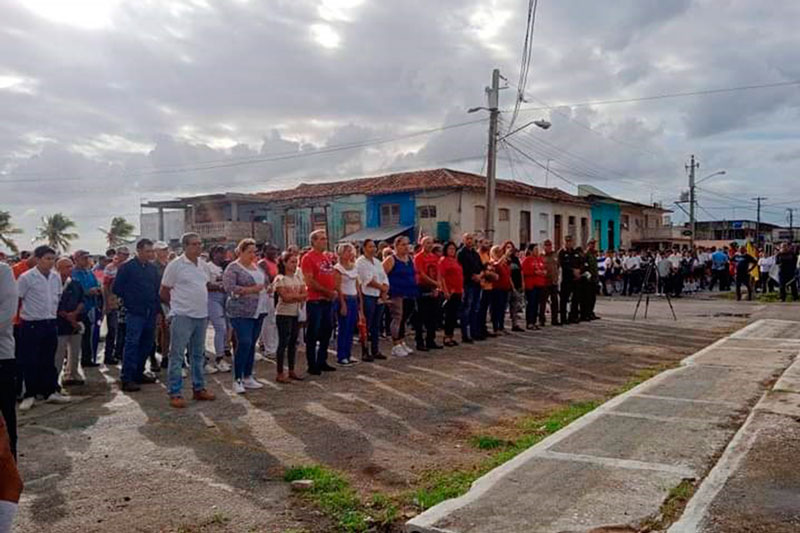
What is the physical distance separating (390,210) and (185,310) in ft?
107

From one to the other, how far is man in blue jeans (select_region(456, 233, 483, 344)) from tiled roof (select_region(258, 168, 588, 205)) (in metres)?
24.4

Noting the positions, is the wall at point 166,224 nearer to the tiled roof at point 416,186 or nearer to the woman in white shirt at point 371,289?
the tiled roof at point 416,186

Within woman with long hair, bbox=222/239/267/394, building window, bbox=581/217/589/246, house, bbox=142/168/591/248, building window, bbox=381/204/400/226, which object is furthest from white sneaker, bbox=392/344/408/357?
building window, bbox=581/217/589/246

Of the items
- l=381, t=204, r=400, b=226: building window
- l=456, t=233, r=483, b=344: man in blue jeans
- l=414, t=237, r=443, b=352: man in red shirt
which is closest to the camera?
l=414, t=237, r=443, b=352: man in red shirt

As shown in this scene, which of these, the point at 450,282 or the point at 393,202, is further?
the point at 393,202

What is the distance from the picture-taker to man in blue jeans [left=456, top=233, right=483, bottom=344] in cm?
1260

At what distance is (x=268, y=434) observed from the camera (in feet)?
21.7

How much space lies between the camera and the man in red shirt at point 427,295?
1191cm

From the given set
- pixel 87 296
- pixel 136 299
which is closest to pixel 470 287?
pixel 136 299

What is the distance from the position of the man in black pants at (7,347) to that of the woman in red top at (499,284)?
363 inches

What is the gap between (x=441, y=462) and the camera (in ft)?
18.7

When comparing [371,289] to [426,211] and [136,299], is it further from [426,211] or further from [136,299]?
[426,211]

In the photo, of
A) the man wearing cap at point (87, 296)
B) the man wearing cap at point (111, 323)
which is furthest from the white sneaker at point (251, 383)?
the man wearing cap at point (111, 323)

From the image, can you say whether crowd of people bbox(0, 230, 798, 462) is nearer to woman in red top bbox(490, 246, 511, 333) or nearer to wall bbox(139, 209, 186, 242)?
woman in red top bbox(490, 246, 511, 333)
